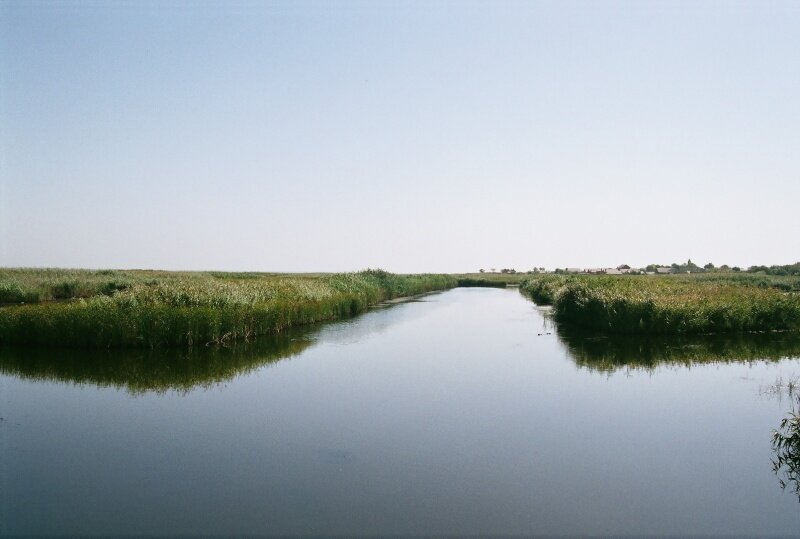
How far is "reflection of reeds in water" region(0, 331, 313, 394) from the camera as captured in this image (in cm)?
1383

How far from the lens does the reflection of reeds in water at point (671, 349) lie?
16.8 meters

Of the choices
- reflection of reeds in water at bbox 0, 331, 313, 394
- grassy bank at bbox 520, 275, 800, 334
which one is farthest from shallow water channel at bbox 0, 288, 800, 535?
grassy bank at bbox 520, 275, 800, 334

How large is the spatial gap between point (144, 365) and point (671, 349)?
16.8 meters

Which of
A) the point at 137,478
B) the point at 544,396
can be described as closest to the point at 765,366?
the point at 544,396

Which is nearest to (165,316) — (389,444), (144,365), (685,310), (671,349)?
(144,365)

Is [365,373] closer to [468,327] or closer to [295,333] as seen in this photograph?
[295,333]

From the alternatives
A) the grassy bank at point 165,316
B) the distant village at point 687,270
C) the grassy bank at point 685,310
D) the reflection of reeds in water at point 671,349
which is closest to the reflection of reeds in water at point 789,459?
the reflection of reeds in water at point 671,349

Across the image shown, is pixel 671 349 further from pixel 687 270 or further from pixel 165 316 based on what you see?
pixel 687 270

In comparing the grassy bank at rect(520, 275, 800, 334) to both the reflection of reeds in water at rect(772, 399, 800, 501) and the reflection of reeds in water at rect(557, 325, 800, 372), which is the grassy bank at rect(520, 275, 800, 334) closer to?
the reflection of reeds in water at rect(557, 325, 800, 372)

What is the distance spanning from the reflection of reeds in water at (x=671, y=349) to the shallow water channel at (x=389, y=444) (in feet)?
0.85

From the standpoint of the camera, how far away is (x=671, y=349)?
736 inches

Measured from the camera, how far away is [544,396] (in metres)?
12.5

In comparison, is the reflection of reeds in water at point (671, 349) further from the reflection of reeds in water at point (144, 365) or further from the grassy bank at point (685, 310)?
the reflection of reeds in water at point (144, 365)

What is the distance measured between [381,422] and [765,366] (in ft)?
40.2
